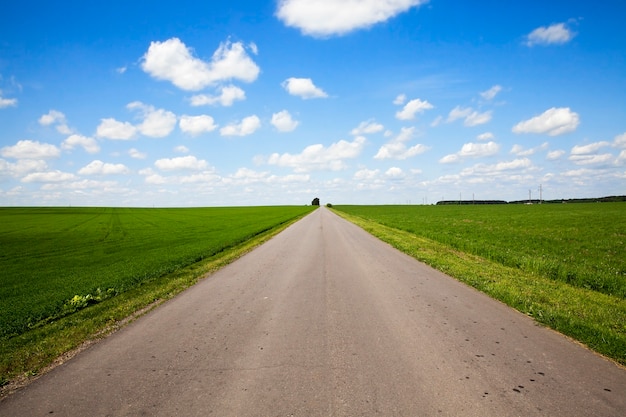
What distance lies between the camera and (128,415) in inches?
158

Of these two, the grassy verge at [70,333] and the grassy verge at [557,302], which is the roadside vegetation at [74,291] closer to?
the grassy verge at [70,333]

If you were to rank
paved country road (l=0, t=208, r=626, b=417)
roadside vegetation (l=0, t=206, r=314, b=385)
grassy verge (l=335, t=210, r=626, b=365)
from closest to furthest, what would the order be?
1. paved country road (l=0, t=208, r=626, b=417)
2. grassy verge (l=335, t=210, r=626, b=365)
3. roadside vegetation (l=0, t=206, r=314, b=385)

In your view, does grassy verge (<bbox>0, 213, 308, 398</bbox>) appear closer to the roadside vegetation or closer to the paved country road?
the roadside vegetation

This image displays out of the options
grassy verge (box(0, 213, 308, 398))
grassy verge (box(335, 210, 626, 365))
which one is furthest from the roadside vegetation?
grassy verge (box(335, 210, 626, 365))

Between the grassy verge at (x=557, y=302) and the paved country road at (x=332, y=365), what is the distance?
409mm

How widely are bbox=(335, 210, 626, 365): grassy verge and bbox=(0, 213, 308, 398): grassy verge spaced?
8.95m

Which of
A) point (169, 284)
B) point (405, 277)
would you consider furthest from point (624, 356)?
point (169, 284)

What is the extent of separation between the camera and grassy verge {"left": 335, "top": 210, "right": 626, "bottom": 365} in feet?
20.6

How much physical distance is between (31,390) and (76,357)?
1.08 metres

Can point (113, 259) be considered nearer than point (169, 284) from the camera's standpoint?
No

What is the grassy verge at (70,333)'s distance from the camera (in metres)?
5.44

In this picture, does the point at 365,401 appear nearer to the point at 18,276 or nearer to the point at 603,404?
the point at 603,404

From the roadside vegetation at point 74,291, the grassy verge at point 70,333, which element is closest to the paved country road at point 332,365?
the grassy verge at point 70,333

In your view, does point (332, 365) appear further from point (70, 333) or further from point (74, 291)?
point (74, 291)
